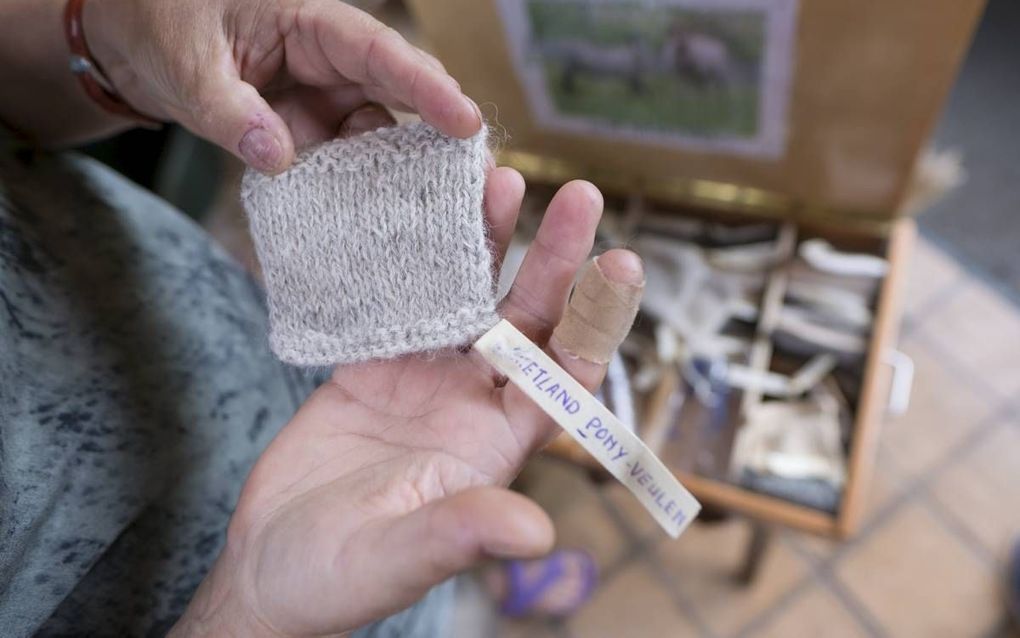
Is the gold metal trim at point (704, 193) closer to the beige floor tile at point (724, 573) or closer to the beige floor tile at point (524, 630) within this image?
the beige floor tile at point (724, 573)

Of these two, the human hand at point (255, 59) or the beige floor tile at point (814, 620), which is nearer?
the human hand at point (255, 59)

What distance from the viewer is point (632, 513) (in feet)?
4.31

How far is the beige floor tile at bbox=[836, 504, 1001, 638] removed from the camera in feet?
3.81

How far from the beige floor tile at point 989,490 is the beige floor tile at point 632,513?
0.47 m

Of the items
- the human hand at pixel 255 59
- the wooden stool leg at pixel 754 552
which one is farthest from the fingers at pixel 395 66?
the wooden stool leg at pixel 754 552

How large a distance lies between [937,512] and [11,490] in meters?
1.29

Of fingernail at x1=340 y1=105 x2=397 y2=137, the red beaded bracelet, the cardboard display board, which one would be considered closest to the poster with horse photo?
the cardboard display board

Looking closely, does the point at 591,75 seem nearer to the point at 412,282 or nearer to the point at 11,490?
the point at 412,282

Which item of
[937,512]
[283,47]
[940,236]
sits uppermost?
[283,47]

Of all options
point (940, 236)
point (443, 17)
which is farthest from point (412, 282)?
point (940, 236)

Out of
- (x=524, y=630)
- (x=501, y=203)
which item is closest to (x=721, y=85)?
(x=501, y=203)

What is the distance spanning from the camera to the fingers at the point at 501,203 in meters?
0.54

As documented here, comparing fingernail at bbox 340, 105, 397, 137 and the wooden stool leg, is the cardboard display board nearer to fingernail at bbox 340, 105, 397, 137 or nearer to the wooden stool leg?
fingernail at bbox 340, 105, 397, 137

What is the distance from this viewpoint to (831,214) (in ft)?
3.36
